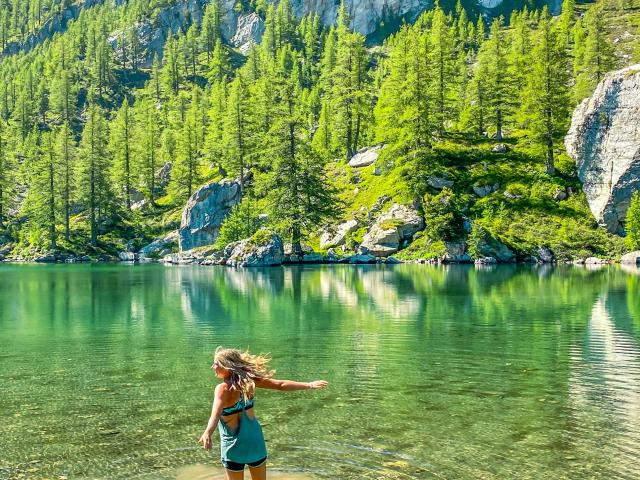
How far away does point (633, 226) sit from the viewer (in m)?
70.9

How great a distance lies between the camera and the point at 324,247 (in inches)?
3351

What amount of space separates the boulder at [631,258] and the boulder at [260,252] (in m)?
41.4

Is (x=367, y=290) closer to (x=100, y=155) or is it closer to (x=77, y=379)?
(x=77, y=379)

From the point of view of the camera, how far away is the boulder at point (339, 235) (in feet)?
276

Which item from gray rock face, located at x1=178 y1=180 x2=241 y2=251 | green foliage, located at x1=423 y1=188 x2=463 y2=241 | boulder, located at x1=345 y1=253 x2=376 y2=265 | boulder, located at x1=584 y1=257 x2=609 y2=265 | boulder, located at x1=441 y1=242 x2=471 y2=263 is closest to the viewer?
boulder, located at x1=584 y1=257 x2=609 y2=265

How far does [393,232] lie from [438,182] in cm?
1132

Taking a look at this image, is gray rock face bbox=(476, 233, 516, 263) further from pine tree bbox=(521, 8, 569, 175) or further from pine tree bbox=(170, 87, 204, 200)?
pine tree bbox=(170, 87, 204, 200)

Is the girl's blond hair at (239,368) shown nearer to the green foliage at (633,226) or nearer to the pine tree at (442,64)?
the green foliage at (633,226)

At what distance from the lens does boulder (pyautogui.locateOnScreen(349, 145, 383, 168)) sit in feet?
324

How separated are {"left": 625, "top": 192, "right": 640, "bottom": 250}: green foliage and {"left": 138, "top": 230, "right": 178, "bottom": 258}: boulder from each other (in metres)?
66.8

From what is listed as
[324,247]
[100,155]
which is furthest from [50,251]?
[324,247]

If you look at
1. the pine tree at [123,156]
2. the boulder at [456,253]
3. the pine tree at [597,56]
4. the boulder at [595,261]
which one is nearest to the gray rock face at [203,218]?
the pine tree at [123,156]

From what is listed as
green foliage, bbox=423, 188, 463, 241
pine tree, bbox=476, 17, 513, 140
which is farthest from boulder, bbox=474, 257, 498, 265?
pine tree, bbox=476, 17, 513, 140

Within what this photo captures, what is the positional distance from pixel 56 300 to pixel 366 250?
47.0 metres
